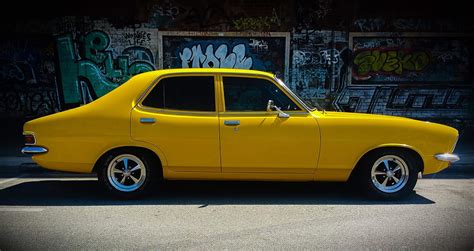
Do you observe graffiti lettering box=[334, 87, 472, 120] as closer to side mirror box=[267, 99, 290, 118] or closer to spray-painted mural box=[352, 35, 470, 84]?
spray-painted mural box=[352, 35, 470, 84]

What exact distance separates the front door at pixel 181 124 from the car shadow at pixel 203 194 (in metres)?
0.49

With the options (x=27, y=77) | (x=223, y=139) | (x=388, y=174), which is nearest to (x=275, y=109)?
(x=223, y=139)

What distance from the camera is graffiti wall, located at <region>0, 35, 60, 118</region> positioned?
10492 millimetres

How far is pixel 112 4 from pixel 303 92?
5.60m

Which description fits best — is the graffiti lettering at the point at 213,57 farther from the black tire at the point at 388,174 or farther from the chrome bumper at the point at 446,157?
the chrome bumper at the point at 446,157

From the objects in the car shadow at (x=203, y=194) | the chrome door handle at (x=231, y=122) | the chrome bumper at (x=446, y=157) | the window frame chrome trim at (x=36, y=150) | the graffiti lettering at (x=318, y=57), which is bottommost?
the car shadow at (x=203, y=194)

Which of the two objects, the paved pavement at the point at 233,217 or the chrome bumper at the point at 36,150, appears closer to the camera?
the paved pavement at the point at 233,217

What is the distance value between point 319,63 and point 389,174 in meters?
6.32

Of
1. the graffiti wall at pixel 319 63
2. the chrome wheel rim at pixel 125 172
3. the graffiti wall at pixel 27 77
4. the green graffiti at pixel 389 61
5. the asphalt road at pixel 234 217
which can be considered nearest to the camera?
the asphalt road at pixel 234 217

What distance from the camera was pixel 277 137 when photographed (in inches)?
184

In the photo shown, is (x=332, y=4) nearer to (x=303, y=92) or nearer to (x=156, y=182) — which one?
(x=303, y=92)

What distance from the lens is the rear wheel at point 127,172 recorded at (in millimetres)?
4770

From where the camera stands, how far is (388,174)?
483 centimetres

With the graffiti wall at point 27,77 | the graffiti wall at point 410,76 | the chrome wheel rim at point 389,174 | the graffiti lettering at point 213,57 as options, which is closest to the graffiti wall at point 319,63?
the graffiti wall at point 410,76
